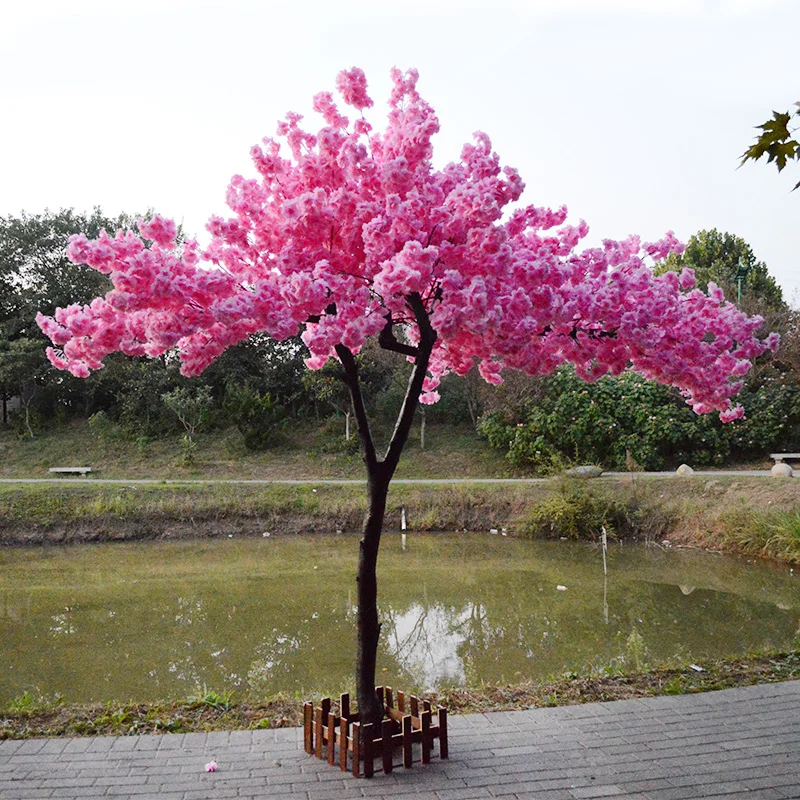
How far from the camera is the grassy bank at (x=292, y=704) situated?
537 cm

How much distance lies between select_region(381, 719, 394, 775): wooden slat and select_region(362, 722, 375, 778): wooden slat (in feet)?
0.23

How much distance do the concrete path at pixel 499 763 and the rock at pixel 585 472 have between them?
11.8 m

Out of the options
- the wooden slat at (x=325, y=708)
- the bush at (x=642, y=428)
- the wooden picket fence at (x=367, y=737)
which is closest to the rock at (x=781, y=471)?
the bush at (x=642, y=428)

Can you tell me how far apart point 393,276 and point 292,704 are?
3441 mm

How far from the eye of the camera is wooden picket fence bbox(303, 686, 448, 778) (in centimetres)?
459

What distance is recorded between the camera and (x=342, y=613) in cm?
1009

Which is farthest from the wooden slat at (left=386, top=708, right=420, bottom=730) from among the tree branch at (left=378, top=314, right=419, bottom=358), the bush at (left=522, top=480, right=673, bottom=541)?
the bush at (left=522, top=480, right=673, bottom=541)

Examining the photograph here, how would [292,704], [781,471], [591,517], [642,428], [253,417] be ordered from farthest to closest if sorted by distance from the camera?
[253,417]
[642,428]
[781,471]
[591,517]
[292,704]

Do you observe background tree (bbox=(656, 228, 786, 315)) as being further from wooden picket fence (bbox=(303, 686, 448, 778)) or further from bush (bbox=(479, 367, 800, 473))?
wooden picket fence (bbox=(303, 686, 448, 778))

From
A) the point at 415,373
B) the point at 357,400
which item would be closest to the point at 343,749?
the point at 357,400

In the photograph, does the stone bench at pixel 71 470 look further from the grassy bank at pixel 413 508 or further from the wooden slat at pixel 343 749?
the wooden slat at pixel 343 749

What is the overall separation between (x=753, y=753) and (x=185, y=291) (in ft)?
14.0

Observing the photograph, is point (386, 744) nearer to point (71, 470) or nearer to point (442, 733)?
point (442, 733)

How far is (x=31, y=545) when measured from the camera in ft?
49.3
